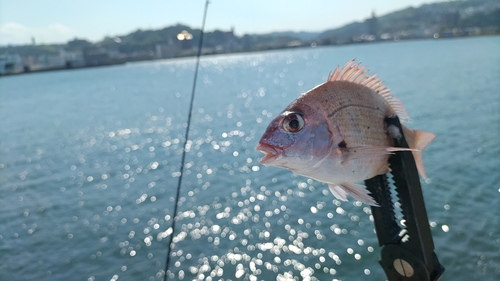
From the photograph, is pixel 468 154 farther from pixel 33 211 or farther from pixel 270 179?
pixel 33 211

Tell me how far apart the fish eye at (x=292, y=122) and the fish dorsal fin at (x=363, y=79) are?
340mm

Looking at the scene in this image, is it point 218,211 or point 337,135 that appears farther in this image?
point 218,211

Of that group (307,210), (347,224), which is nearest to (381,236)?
(347,224)

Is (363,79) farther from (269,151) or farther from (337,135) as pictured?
(269,151)

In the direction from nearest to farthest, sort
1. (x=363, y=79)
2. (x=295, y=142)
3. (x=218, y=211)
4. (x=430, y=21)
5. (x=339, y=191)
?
(x=295, y=142)
(x=339, y=191)
(x=363, y=79)
(x=218, y=211)
(x=430, y=21)

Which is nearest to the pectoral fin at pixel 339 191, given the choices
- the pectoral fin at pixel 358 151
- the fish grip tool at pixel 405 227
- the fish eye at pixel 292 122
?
the pectoral fin at pixel 358 151

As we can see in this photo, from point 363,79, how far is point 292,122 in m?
0.53

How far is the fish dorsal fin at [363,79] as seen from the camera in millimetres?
2062

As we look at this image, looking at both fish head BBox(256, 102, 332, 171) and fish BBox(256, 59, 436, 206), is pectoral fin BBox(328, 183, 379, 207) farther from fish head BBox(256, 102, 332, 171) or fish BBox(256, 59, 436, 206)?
fish head BBox(256, 102, 332, 171)

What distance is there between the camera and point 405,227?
2537mm

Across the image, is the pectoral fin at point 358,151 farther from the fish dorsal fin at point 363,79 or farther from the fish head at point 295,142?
the fish dorsal fin at point 363,79

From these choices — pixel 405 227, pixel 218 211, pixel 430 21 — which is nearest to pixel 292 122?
pixel 405 227

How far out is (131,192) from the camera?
16328mm

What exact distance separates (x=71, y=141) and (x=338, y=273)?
23.6 m
